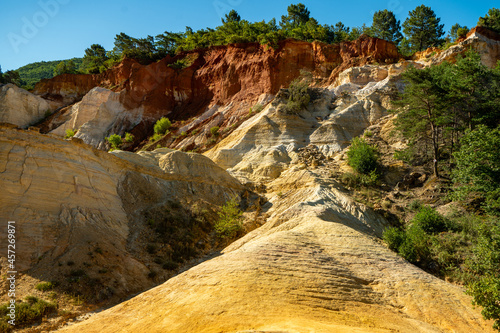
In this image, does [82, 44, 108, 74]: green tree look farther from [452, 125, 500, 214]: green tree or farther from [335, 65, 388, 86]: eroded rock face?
[452, 125, 500, 214]: green tree

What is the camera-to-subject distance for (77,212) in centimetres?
1738

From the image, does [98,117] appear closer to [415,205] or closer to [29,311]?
[29,311]

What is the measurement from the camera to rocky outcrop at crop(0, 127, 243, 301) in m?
14.8

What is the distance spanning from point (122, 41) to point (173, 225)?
151ft

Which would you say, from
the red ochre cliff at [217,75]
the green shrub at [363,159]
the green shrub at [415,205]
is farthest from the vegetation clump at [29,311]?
the red ochre cliff at [217,75]

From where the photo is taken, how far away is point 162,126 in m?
41.9

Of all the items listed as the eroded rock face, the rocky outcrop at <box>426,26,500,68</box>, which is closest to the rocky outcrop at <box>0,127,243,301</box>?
the eroded rock face

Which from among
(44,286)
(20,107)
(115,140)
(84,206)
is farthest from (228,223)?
(20,107)

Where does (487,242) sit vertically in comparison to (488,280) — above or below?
above

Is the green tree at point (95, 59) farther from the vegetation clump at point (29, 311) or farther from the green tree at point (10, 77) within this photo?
the vegetation clump at point (29, 311)

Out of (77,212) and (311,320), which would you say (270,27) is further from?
(311,320)

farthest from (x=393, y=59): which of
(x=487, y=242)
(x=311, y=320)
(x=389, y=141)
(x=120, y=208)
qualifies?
(x=311, y=320)

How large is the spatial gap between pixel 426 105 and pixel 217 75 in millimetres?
27736

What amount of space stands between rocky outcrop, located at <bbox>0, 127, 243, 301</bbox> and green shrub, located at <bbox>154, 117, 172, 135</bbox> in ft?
58.6
